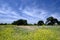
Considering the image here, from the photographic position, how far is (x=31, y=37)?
30.6ft

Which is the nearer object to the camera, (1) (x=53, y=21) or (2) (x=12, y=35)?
(2) (x=12, y=35)

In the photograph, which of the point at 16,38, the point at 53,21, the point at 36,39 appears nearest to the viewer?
the point at 36,39

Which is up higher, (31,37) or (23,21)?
(23,21)

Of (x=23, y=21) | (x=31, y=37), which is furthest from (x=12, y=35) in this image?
(x=23, y=21)

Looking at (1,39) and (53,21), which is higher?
(53,21)

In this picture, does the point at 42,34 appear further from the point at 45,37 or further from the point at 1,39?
the point at 1,39

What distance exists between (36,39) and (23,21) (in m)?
7.73

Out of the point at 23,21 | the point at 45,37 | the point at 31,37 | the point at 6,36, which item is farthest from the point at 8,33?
the point at 23,21

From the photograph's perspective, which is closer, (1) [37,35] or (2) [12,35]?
(1) [37,35]

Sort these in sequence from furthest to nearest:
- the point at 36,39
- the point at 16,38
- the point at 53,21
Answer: the point at 53,21
the point at 16,38
the point at 36,39

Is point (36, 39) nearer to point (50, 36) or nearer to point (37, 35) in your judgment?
point (37, 35)

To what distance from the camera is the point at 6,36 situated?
9859 mm

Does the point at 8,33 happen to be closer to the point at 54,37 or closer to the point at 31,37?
the point at 31,37

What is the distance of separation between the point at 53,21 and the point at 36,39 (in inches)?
299
